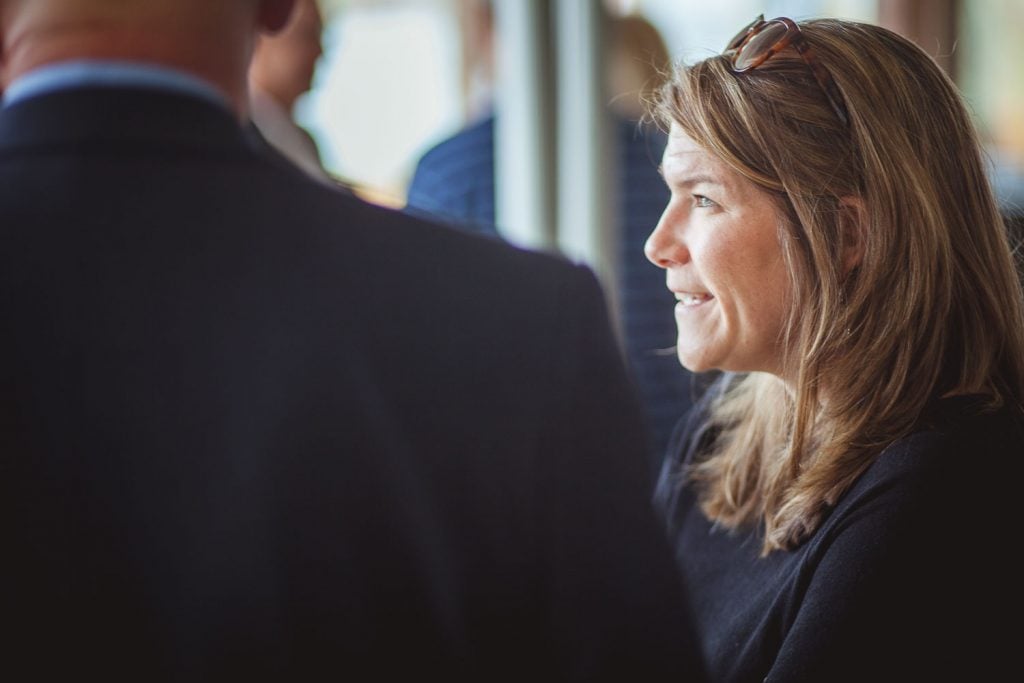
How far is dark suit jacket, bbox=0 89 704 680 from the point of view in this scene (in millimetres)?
515

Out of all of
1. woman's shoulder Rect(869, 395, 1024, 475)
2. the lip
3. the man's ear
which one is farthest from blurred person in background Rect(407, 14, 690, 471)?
the man's ear

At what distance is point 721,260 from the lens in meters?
1.14

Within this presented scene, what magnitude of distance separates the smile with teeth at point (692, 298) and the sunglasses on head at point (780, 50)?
24 cm

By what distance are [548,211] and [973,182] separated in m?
1.21

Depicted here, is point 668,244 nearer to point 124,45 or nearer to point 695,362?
point 695,362

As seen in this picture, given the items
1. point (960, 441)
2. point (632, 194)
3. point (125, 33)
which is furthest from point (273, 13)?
point (632, 194)

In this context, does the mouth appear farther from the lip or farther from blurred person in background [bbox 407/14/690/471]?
blurred person in background [bbox 407/14/690/471]

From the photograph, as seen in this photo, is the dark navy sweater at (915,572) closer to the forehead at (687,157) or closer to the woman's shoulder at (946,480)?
the woman's shoulder at (946,480)

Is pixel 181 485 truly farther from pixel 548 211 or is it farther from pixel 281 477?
pixel 548 211

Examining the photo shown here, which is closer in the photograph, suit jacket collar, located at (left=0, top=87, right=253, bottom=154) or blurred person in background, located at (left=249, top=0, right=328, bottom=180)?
suit jacket collar, located at (left=0, top=87, right=253, bottom=154)

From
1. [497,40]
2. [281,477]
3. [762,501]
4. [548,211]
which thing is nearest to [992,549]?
[762,501]

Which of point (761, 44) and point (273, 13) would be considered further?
point (761, 44)

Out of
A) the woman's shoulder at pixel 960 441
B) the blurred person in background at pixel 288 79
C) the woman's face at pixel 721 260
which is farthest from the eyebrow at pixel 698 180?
the blurred person in background at pixel 288 79

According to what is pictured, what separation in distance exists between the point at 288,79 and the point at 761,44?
1095 mm
